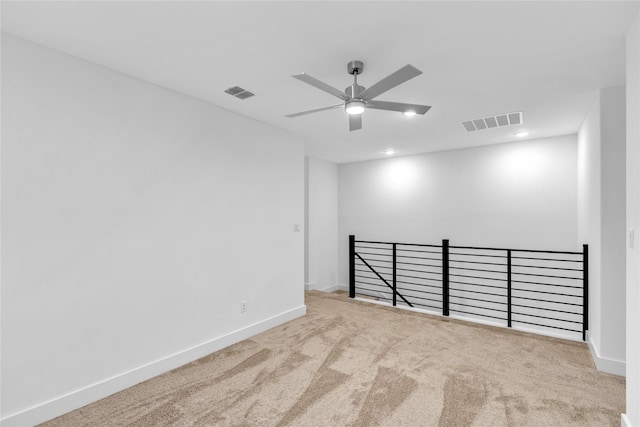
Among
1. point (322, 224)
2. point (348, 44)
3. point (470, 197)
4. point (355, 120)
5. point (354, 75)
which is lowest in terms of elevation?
point (322, 224)

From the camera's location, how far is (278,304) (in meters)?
4.03

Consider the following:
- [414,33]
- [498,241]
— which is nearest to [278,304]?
[414,33]

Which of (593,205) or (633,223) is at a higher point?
(593,205)

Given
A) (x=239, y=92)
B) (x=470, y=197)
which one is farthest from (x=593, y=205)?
(x=239, y=92)

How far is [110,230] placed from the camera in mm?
2486

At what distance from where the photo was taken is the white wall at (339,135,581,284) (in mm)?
4621

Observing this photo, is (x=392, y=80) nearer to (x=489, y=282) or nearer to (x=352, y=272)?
(x=352, y=272)

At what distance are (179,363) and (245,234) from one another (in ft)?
4.66

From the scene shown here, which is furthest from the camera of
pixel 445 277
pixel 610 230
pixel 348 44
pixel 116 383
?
pixel 445 277

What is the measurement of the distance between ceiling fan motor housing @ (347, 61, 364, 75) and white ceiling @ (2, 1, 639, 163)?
0.20 feet

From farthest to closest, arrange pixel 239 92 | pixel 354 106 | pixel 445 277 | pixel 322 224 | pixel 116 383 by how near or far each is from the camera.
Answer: pixel 322 224 → pixel 445 277 → pixel 239 92 → pixel 116 383 → pixel 354 106

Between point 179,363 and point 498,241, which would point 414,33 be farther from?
point 498,241

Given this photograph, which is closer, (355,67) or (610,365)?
(355,67)

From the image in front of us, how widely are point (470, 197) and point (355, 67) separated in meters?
3.85
